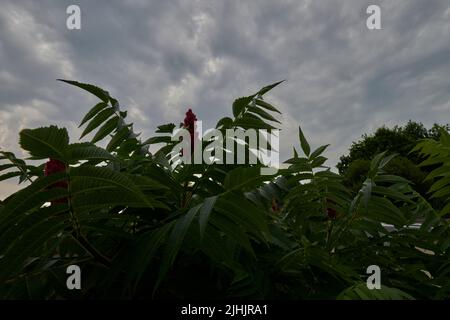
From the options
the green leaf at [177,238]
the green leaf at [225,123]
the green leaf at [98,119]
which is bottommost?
the green leaf at [177,238]

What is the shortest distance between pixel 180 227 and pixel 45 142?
14.8 inches

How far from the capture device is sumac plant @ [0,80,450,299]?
1.00m

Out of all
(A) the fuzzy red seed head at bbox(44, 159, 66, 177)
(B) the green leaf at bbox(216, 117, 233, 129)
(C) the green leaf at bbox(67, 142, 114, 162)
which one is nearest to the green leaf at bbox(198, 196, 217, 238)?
(C) the green leaf at bbox(67, 142, 114, 162)

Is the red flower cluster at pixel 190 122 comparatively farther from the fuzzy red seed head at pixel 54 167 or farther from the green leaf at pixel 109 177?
the green leaf at pixel 109 177

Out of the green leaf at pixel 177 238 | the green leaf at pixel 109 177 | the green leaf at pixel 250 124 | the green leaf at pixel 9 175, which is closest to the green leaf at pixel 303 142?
the green leaf at pixel 250 124

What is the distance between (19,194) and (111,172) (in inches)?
8.4

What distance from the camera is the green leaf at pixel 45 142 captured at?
930mm

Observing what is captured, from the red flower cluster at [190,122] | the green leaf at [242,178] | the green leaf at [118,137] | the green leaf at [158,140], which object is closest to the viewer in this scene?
the green leaf at [242,178]

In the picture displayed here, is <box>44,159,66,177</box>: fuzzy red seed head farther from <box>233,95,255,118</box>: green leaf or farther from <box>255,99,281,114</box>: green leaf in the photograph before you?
<box>255,99,281,114</box>: green leaf

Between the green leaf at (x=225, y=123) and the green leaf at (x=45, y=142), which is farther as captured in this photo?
the green leaf at (x=225, y=123)

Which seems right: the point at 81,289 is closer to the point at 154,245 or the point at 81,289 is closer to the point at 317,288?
the point at 154,245
